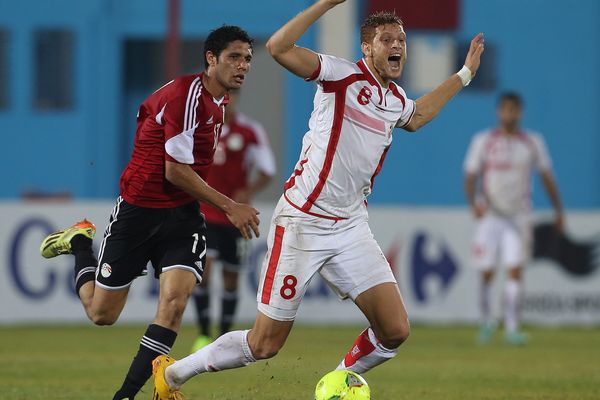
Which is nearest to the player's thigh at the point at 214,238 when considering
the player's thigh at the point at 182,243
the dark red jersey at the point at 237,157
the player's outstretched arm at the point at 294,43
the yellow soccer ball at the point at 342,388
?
the dark red jersey at the point at 237,157

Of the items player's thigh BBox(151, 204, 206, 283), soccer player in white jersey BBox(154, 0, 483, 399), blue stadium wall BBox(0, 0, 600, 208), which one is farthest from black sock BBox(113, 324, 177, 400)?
blue stadium wall BBox(0, 0, 600, 208)

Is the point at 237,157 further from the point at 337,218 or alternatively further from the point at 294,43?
the point at 294,43

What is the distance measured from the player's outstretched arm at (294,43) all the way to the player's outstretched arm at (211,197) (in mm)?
993

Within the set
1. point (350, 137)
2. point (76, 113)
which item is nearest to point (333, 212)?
point (350, 137)

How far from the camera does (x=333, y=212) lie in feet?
30.7

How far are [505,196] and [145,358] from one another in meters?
8.29

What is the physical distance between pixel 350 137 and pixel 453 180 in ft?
68.4

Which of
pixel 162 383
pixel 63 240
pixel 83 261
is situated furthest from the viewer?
pixel 63 240

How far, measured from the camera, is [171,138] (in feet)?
31.3

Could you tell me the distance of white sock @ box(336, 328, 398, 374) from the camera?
9.64m

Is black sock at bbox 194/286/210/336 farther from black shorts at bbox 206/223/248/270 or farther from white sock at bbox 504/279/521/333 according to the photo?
white sock at bbox 504/279/521/333

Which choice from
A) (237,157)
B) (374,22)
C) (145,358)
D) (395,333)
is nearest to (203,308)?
(237,157)

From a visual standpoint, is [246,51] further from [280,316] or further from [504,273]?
[504,273]

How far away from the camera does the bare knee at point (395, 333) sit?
30.7 feet
